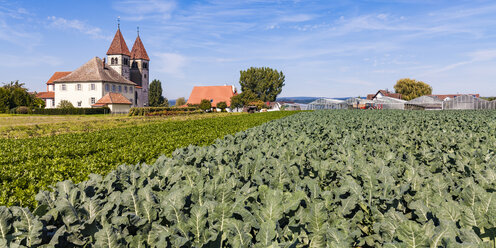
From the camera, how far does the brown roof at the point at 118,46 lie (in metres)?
72.3

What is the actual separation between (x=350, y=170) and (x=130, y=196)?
8.29 ft

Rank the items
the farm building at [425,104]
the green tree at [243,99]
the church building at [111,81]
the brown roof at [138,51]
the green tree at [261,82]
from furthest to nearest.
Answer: the green tree at [261,82] → the green tree at [243,99] → the brown roof at [138,51] → the church building at [111,81] → the farm building at [425,104]

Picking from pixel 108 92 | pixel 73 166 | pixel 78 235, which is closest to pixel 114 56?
pixel 108 92

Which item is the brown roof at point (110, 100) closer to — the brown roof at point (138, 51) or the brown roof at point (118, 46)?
the brown roof at point (118, 46)

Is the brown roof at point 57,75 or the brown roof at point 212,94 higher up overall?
the brown roof at point 57,75

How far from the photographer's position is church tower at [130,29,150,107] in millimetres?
78812

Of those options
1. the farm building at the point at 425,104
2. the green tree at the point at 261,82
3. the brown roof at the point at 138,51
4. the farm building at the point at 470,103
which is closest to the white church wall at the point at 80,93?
the brown roof at the point at 138,51

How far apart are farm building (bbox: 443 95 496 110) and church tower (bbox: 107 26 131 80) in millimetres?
74665

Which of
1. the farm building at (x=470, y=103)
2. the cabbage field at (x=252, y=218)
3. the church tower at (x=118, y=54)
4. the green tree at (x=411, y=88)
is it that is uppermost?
the church tower at (x=118, y=54)

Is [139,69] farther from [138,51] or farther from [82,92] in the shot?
[82,92]

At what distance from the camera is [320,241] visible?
1.64 meters

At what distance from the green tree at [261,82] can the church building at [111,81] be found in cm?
2955

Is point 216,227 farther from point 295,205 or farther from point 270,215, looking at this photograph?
point 295,205

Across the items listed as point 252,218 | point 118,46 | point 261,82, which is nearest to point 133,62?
point 118,46
